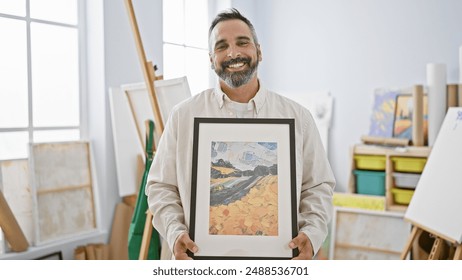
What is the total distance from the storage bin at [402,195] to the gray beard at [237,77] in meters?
1.54

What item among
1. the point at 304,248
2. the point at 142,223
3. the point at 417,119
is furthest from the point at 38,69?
the point at 417,119

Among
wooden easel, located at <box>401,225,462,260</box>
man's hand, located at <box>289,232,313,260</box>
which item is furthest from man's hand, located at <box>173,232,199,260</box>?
wooden easel, located at <box>401,225,462,260</box>

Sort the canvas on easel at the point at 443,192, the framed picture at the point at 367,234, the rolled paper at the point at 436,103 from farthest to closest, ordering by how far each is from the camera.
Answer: the framed picture at the point at 367,234
the rolled paper at the point at 436,103
the canvas on easel at the point at 443,192

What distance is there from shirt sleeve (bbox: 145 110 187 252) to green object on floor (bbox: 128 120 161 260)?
0.51 m

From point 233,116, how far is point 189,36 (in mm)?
638

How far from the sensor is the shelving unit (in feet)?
7.98

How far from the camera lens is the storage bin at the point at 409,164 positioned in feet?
8.07

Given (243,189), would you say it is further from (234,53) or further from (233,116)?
(234,53)

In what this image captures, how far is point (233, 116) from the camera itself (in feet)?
4.16

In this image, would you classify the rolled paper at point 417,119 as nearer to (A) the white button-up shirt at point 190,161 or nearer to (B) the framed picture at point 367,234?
(B) the framed picture at point 367,234

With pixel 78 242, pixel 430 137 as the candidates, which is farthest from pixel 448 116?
pixel 78 242

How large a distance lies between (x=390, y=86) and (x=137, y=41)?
133 cm

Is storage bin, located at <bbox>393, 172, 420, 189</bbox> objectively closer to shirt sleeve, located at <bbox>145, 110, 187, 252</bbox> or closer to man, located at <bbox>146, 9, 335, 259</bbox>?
man, located at <bbox>146, 9, 335, 259</bbox>

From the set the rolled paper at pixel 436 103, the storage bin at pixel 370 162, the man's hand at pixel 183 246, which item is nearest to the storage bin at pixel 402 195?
the storage bin at pixel 370 162
